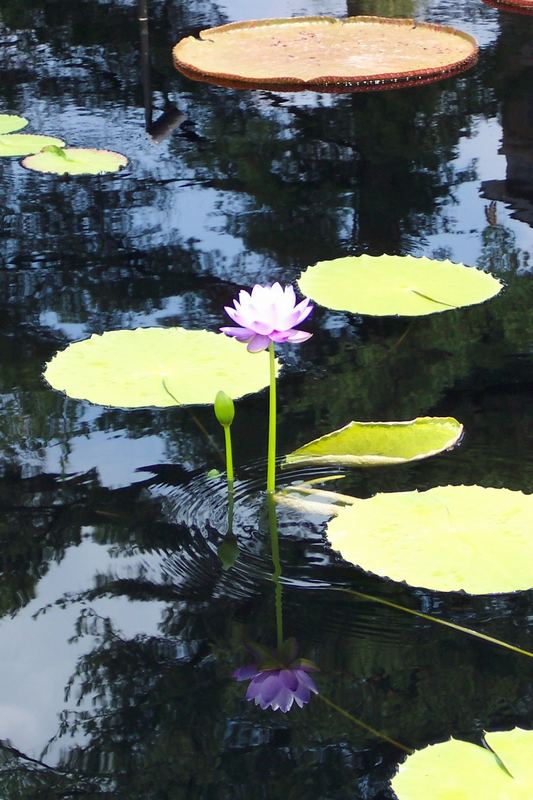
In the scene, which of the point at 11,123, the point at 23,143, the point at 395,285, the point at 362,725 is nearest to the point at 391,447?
the point at 362,725

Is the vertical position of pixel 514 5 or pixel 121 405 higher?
pixel 514 5

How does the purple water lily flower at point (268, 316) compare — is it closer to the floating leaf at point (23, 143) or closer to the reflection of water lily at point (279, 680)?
the reflection of water lily at point (279, 680)

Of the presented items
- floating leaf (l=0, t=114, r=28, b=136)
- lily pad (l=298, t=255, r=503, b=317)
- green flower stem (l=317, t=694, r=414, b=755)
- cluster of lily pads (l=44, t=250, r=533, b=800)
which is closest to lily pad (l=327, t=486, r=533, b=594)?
cluster of lily pads (l=44, t=250, r=533, b=800)

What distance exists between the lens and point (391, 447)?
2.00 m

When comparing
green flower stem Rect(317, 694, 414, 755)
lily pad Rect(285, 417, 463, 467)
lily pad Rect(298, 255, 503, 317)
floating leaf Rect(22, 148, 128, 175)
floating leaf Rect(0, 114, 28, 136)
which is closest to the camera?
green flower stem Rect(317, 694, 414, 755)

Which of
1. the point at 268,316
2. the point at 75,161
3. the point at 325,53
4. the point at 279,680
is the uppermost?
the point at 268,316

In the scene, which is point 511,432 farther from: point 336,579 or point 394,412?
point 336,579

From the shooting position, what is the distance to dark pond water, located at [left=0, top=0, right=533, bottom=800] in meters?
1.46

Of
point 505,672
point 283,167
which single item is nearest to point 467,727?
point 505,672

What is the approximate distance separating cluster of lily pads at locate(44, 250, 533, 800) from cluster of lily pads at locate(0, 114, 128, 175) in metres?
1.11

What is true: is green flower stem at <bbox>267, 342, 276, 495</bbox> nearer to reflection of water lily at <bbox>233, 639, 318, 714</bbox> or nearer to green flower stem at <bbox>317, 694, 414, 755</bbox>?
reflection of water lily at <bbox>233, 639, 318, 714</bbox>

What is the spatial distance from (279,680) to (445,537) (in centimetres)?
36

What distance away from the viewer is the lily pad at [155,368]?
2174 mm

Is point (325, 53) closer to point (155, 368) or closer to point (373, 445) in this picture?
point (155, 368)
